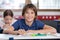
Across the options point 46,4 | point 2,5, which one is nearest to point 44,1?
point 46,4

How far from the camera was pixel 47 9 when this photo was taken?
3750 mm

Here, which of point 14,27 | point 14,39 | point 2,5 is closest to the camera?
point 14,39

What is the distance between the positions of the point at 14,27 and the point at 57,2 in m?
2.09

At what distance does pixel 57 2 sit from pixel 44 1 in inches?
12.4

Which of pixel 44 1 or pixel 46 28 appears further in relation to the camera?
pixel 44 1

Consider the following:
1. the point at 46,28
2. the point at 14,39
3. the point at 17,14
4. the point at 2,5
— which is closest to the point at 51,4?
the point at 17,14

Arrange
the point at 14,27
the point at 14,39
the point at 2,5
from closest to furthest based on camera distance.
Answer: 1. the point at 14,39
2. the point at 14,27
3. the point at 2,5

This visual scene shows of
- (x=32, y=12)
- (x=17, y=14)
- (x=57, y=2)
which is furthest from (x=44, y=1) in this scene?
(x=32, y=12)

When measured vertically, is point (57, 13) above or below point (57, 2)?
below

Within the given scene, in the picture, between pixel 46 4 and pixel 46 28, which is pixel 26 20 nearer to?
pixel 46 28

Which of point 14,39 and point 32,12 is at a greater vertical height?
point 32,12

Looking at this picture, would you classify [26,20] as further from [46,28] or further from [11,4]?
[11,4]

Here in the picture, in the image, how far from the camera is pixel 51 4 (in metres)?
3.74

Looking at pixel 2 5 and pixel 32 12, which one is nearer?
pixel 32 12
